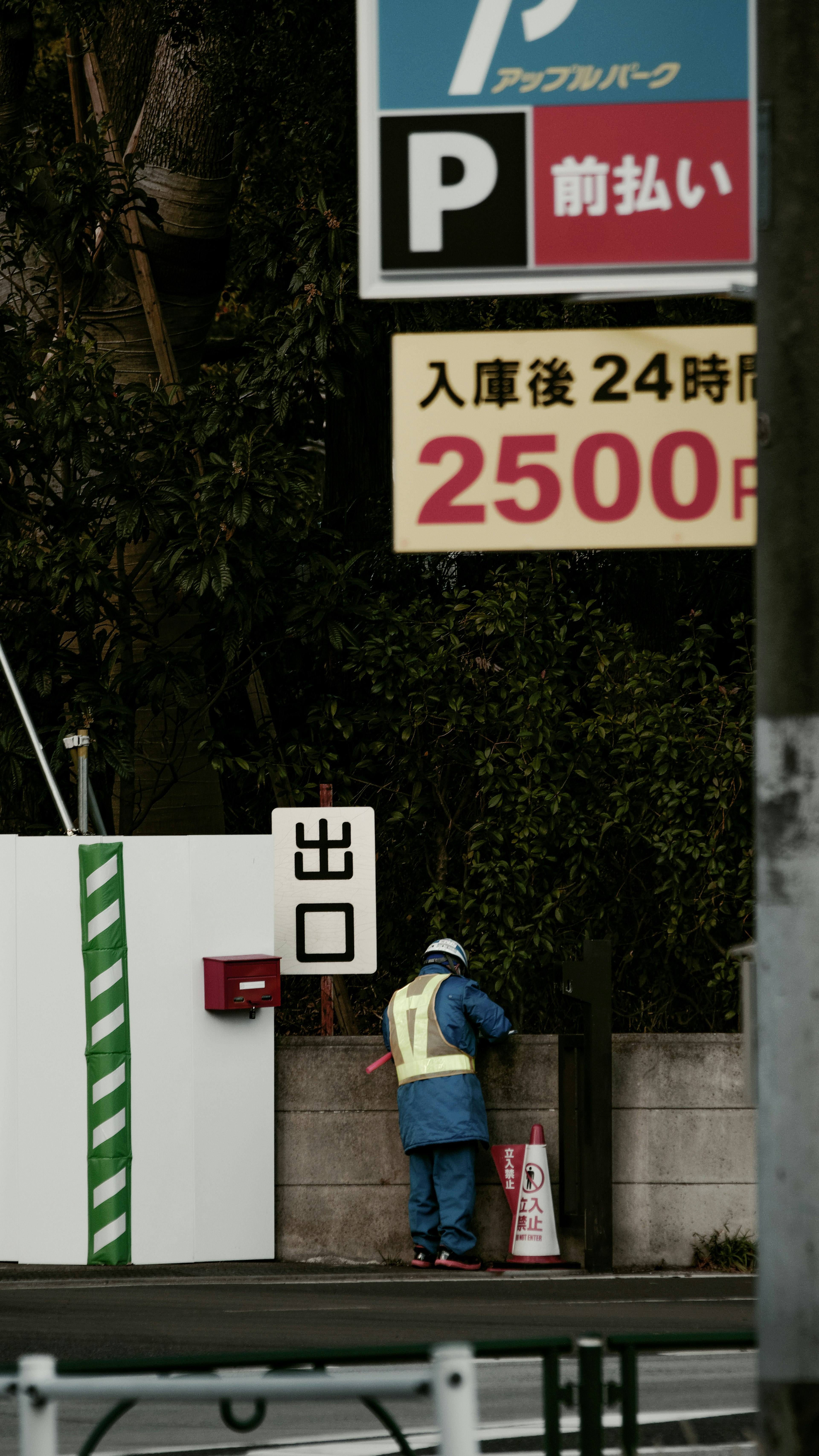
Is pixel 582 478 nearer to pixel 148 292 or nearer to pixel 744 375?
pixel 744 375

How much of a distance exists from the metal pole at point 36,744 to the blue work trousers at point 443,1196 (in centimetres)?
270

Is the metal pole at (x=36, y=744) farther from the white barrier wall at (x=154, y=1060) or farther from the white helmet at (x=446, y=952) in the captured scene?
the white helmet at (x=446, y=952)

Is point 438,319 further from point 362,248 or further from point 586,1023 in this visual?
point 362,248

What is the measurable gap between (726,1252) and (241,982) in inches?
117

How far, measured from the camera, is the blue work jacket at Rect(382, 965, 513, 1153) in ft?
34.2

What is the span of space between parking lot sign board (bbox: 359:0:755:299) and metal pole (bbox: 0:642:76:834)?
666 cm

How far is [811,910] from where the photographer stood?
405cm

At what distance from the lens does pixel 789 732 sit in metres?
4.10

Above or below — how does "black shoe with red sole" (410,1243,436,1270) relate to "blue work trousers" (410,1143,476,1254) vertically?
below

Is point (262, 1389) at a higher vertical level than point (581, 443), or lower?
lower

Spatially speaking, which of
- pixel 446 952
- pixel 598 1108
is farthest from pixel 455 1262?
pixel 446 952

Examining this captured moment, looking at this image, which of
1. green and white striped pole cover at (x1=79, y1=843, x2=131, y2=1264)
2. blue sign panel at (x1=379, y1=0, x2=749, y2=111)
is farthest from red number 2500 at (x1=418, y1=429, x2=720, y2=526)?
green and white striped pole cover at (x1=79, y1=843, x2=131, y2=1264)

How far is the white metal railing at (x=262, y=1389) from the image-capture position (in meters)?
3.64

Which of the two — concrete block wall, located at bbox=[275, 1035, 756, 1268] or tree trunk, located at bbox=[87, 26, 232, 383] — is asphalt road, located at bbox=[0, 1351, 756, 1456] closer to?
concrete block wall, located at bbox=[275, 1035, 756, 1268]
